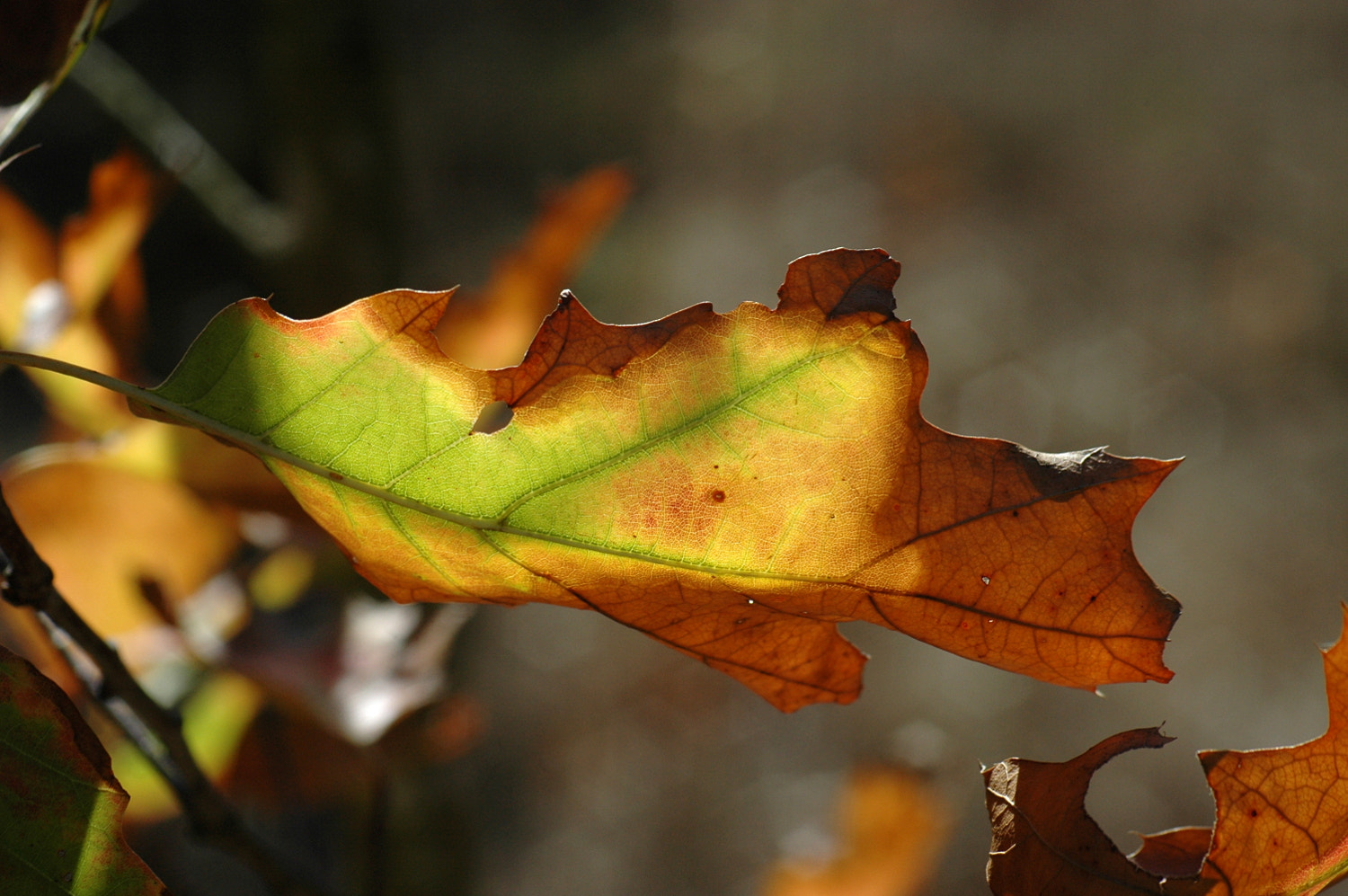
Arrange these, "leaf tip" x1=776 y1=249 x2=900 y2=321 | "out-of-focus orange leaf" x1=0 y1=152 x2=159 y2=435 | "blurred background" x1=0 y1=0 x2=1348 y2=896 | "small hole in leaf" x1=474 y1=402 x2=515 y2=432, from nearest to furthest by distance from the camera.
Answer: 1. "leaf tip" x1=776 y1=249 x2=900 y2=321
2. "out-of-focus orange leaf" x1=0 y1=152 x2=159 y2=435
3. "small hole in leaf" x1=474 y1=402 x2=515 y2=432
4. "blurred background" x1=0 y1=0 x2=1348 y2=896

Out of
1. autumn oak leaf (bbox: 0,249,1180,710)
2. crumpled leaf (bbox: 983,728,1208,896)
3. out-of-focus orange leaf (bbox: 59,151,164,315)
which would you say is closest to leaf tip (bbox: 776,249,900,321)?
autumn oak leaf (bbox: 0,249,1180,710)

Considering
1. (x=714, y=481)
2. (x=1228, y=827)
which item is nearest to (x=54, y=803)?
(x=714, y=481)

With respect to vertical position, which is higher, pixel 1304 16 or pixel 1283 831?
pixel 1283 831

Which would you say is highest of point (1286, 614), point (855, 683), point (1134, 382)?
point (855, 683)

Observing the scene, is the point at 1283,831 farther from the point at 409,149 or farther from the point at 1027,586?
the point at 409,149

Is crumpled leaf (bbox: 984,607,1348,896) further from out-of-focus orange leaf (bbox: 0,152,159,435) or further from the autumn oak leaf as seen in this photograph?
out-of-focus orange leaf (bbox: 0,152,159,435)

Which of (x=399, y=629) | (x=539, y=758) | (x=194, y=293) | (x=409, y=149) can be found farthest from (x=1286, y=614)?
(x=194, y=293)

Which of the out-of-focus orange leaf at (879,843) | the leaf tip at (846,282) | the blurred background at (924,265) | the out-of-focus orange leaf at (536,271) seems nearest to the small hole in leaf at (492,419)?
the out-of-focus orange leaf at (536,271)
